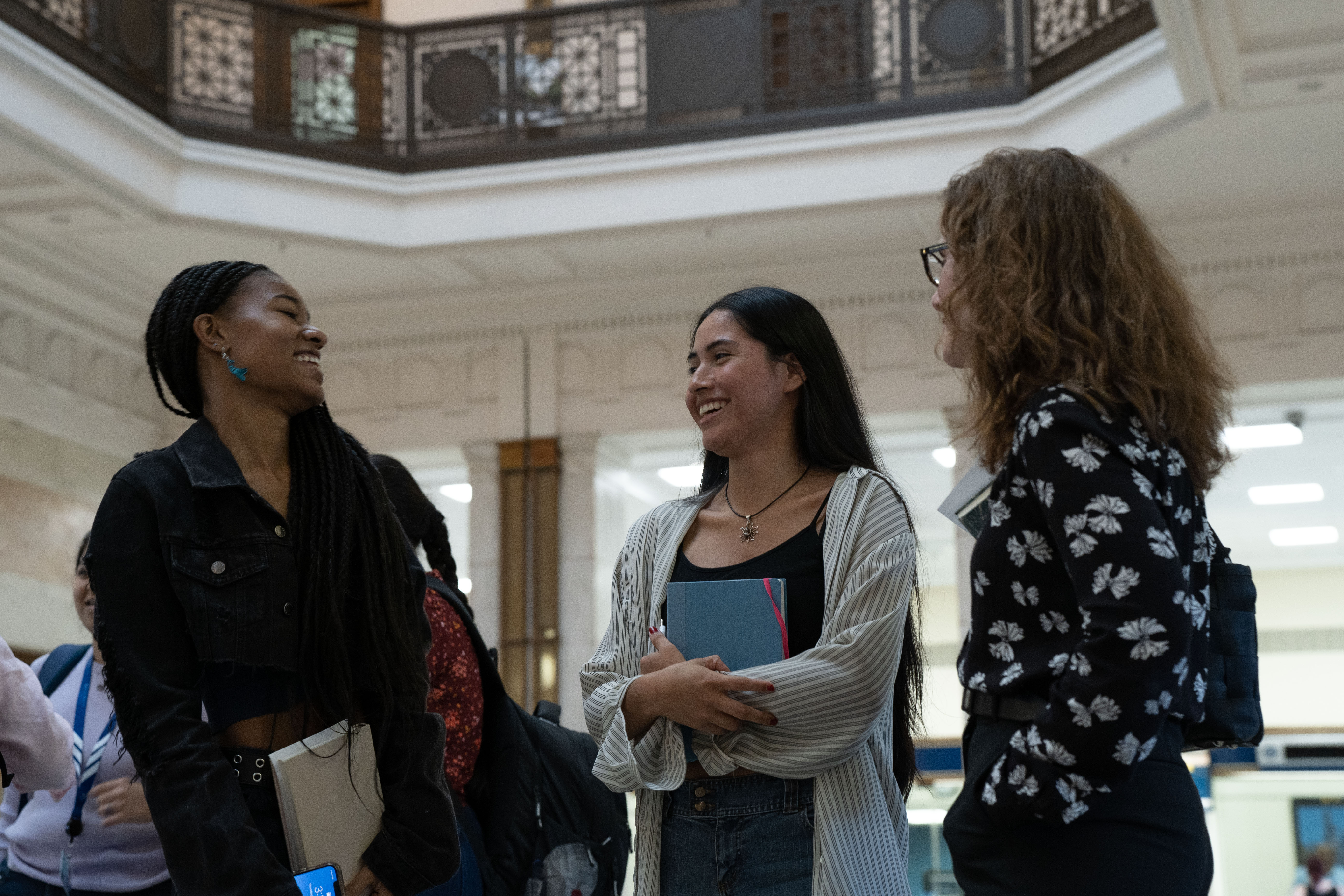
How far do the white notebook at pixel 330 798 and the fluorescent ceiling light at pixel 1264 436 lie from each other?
31.8 feet

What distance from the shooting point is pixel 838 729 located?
2250 millimetres

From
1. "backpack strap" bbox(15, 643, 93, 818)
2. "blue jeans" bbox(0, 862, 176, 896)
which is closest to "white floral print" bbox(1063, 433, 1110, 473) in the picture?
"blue jeans" bbox(0, 862, 176, 896)

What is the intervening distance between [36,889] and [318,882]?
162 cm

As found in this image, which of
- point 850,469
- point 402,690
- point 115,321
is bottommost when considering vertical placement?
point 402,690

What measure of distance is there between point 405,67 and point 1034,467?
975 cm

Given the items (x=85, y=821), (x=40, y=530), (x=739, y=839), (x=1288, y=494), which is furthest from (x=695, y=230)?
(x=739, y=839)

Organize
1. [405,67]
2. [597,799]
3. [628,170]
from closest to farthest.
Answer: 1. [597,799]
2. [628,170]
3. [405,67]

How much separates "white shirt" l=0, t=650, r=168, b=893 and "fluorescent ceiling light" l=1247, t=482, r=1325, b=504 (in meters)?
12.0

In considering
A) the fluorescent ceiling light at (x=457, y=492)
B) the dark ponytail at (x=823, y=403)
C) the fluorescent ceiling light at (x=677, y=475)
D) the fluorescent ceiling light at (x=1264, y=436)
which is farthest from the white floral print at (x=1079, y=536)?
the fluorescent ceiling light at (x=457, y=492)

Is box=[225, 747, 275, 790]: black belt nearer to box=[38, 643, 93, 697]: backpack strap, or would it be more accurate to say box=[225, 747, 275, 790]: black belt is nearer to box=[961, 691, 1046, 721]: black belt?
box=[961, 691, 1046, 721]: black belt

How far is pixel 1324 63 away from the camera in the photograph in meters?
7.53

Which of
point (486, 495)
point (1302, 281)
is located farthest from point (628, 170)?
point (1302, 281)

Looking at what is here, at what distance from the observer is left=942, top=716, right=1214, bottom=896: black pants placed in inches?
67.2

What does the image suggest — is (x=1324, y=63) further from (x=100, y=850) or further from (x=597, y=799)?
(x=100, y=850)
